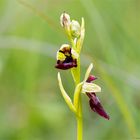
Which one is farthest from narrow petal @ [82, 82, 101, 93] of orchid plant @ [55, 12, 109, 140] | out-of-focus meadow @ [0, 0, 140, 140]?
out-of-focus meadow @ [0, 0, 140, 140]

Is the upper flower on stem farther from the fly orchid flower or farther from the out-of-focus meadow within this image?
the out-of-focus meadow

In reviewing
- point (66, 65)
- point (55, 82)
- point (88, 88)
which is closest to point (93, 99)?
point (88, 88)

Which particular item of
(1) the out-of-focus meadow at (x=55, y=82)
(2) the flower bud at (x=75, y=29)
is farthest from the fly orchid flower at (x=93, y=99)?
(1) the out-of-focus meadow at (x=55, y=82)

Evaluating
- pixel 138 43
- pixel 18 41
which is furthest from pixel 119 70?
pixel 18 41

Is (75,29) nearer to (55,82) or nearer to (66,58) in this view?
(66,58)

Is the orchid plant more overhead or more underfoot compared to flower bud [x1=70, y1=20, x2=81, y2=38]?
more underfoot

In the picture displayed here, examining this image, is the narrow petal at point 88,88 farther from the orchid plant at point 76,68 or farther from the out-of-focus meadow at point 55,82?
the out-of-focus meadow at point 55,82
